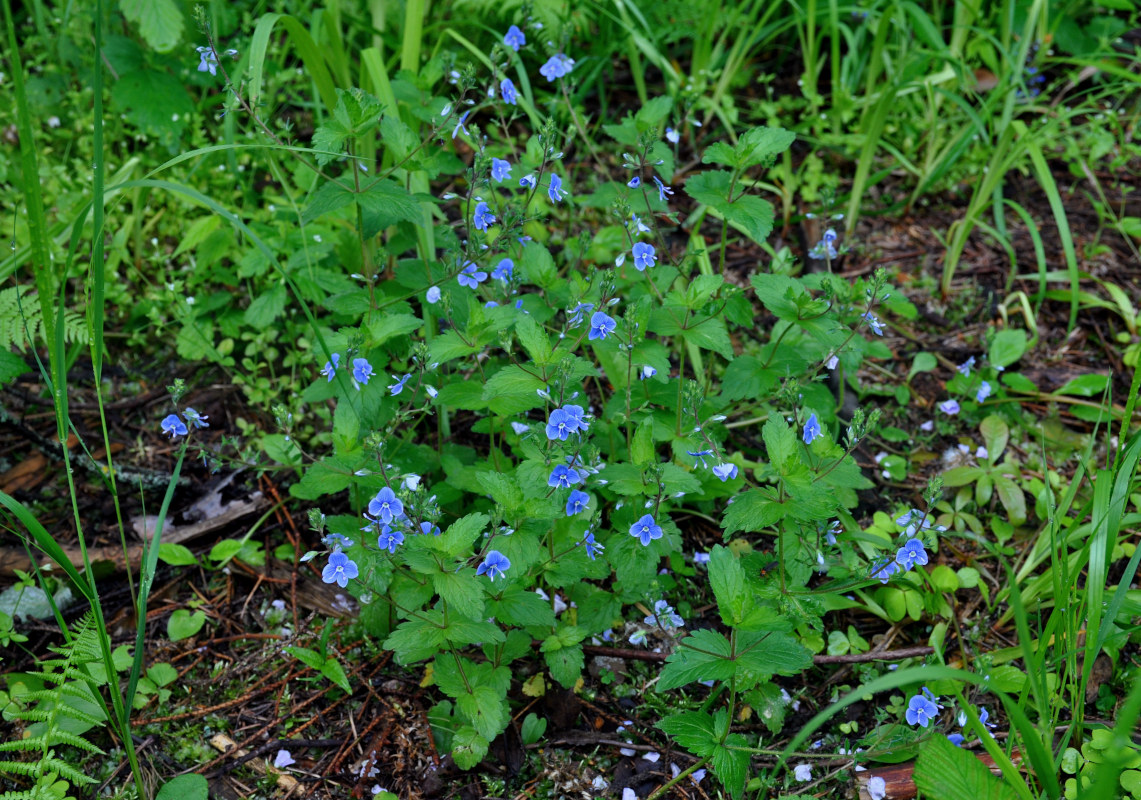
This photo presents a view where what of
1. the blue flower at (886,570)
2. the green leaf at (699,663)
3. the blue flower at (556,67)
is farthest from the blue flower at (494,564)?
the blue flower at (556,67)

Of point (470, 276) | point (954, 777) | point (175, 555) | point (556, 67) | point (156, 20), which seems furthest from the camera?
point (156, 20)

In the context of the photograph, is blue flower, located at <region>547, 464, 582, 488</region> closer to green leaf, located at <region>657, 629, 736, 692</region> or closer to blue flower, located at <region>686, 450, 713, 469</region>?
blue flower, located at <region>686, 450, 713, 469</region>

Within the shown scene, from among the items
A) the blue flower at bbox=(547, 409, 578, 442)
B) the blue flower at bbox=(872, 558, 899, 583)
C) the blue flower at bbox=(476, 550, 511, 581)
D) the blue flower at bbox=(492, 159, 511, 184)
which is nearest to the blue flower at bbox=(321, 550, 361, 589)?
the blue flower at bbox=(476, 550, 511, 581)

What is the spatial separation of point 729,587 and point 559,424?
21.4 inches

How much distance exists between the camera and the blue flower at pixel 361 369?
2291mm

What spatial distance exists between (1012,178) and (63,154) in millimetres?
4393

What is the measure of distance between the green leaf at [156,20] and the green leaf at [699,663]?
3.01 meters

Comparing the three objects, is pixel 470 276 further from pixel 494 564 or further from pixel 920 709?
pixel 920 709

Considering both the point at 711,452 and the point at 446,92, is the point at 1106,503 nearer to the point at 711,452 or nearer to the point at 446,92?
the point at 711,452

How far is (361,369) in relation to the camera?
2305 millimetres

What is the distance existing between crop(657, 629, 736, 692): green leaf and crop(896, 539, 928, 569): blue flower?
53cm

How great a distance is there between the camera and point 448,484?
2.57 meters

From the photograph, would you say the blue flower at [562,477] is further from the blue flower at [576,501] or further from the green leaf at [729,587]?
the green leaf at [729,587]

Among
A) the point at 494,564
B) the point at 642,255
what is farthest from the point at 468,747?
the point at 642,255
